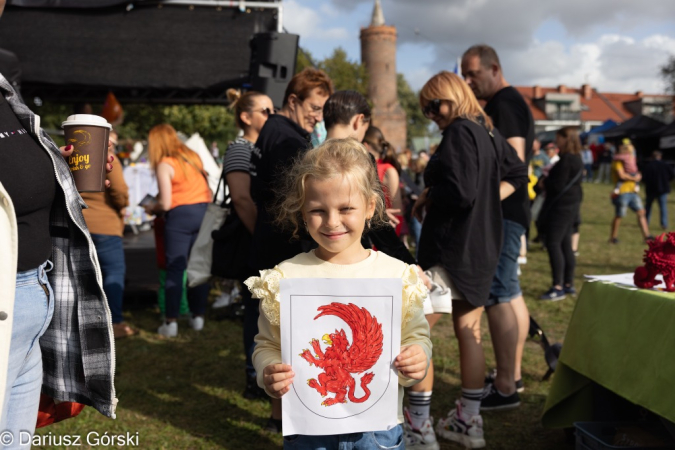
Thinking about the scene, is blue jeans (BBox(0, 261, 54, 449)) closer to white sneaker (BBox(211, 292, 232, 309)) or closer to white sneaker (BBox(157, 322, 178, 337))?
white sneaker (BBox(157, 322, 178, 337))

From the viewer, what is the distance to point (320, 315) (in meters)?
1.69

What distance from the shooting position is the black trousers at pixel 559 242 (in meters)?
6.51

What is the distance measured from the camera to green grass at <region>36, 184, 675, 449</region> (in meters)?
3.27

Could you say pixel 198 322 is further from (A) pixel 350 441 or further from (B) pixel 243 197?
(A) pixel 350 441

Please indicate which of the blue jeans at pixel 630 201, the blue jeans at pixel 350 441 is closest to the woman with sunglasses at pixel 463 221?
the blue jeans at pixel 350 441

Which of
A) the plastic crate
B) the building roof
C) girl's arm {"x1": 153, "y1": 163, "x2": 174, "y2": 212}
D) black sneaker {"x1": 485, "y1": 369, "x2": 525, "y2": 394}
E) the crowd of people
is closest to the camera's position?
the crowd of people

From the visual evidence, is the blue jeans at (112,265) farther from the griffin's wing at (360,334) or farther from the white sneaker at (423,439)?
the griffin's wing at (360,334)

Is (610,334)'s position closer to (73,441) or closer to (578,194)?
(73,441)

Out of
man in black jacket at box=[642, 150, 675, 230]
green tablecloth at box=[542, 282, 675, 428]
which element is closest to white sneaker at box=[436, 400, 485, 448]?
green tablecloth at box=[542, 282, 675, 428]

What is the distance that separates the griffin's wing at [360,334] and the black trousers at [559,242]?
5.30 metres

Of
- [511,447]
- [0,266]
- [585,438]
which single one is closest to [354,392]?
[0,266]

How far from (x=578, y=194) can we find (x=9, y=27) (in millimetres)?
6283

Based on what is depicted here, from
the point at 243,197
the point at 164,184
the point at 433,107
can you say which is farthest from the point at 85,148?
the point at 164,184

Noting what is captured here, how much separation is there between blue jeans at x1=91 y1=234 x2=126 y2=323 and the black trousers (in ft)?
14.5
